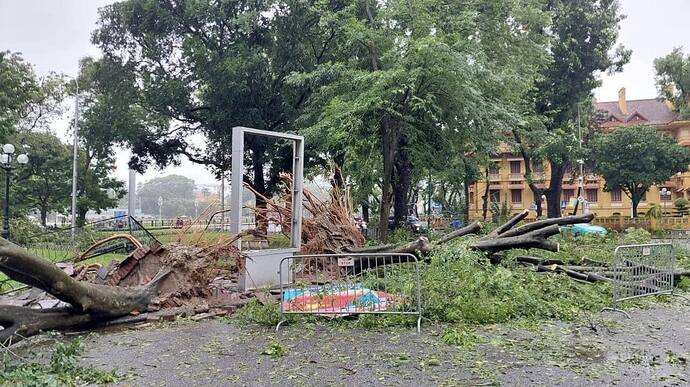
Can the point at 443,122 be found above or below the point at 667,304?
above

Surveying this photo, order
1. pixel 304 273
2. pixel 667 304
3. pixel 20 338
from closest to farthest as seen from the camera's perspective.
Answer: pixel 20 338 < pixel 667 304 < pixel 304 273

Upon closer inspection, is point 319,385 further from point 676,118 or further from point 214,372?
point 676,118

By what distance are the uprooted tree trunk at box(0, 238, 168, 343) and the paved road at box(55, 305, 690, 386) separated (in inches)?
15.8

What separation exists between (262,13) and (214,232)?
51.8ft

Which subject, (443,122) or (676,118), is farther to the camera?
(676,118)

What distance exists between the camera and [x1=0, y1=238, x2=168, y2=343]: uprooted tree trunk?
5398mm

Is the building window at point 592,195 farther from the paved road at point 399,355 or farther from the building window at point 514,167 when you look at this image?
the paved road at point 399,355

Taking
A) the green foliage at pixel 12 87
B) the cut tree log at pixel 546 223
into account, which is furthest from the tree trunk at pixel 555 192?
the green foliage at pixel 12 87

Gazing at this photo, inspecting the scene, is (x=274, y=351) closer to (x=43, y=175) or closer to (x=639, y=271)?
(x=639, y=271)

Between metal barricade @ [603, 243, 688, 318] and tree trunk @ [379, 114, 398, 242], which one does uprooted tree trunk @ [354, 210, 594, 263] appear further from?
tree trunk @ [379, 114, 398, 242]

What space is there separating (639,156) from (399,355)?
36.1 meters

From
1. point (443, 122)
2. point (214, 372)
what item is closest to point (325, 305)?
point (214, 372)

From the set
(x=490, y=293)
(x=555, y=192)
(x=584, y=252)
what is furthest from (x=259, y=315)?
(x=555, y=192)

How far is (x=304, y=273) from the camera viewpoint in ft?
31.1
